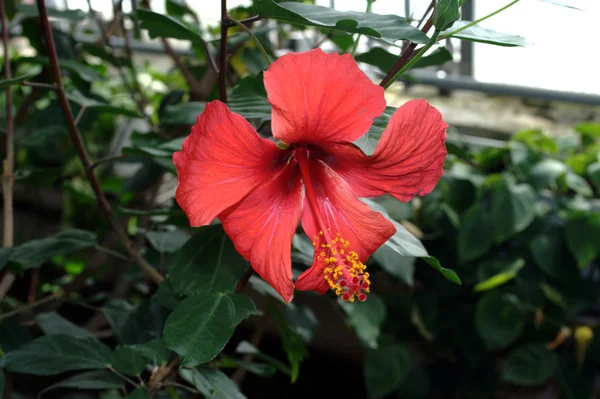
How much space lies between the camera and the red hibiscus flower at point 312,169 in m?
0.54

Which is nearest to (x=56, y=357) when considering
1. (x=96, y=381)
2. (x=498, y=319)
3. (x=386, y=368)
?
(x=96, y=381)

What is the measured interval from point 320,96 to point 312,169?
0.41 ft

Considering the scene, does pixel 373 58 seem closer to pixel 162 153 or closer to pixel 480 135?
pixel 162 153

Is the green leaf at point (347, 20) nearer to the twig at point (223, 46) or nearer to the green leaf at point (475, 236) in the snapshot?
the twig at point (223, 46)

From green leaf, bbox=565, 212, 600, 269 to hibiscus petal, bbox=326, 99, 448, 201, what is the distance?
1.13 m

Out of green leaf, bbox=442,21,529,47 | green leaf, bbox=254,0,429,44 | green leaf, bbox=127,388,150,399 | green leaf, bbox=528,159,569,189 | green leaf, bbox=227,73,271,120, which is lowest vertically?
green leaf, bbox=528,159,569,189

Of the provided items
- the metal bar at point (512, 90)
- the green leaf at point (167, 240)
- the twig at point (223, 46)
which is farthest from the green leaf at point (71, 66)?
the metal bar at point (512, 90)

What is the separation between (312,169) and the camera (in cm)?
66

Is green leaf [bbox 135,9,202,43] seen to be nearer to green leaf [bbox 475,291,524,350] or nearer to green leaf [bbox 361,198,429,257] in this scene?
green leaf [bbox 361,198,429,257]

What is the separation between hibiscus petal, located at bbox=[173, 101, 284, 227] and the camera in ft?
1.79

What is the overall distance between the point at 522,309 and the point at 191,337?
4.17ft

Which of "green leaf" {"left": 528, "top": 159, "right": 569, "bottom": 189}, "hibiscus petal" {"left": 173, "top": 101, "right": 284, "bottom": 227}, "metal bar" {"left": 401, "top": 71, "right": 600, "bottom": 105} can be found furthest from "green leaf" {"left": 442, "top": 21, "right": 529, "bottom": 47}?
"metal bar" {"left": 401, "top": 71, "right": 600, "bottom": 105}

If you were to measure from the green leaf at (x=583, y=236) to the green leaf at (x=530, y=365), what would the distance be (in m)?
0.26

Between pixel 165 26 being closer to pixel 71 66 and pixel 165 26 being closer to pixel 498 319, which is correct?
pixel 71 66
